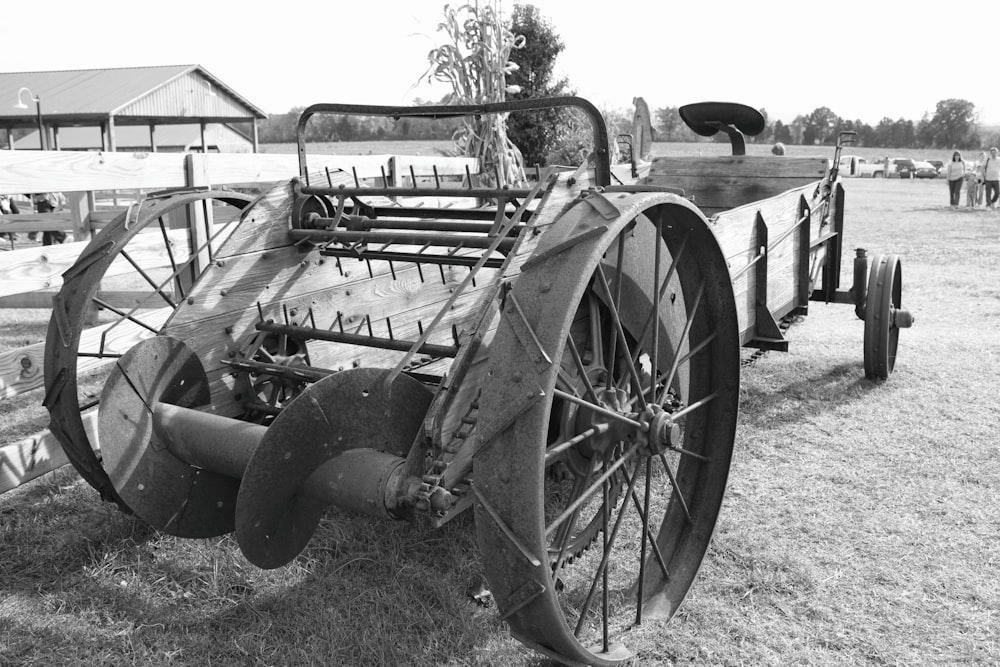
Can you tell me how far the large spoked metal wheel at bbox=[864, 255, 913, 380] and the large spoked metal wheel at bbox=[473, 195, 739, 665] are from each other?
243 cm

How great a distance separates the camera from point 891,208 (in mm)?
22531

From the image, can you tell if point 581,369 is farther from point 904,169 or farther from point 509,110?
point 904,169

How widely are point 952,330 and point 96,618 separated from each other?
22.9ft

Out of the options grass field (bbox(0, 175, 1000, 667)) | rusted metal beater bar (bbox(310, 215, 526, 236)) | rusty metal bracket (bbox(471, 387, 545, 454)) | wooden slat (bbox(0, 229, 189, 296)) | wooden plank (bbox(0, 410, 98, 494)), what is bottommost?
Result: grass field (bbox(0, 175, 1000, 667))

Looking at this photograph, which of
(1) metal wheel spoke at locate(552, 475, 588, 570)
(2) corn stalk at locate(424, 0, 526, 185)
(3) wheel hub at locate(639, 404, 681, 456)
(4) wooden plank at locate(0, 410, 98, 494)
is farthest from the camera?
(2) corn stalk at locate(424, 0, 526, 185)

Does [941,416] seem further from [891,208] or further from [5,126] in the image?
[5,126]

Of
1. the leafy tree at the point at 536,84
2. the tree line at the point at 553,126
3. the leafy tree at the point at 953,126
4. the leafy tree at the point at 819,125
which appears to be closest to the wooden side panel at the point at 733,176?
the tree line at the point at 553,126

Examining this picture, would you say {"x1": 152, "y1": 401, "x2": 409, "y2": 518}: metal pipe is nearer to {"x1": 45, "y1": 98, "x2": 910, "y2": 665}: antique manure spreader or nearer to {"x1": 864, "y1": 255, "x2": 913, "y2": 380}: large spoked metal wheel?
{"x1": 45, "y1": 98, "x2": 910, "y2": 665}: antique manure spreader

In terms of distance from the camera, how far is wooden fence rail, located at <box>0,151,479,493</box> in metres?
3.49

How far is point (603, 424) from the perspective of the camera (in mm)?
2410

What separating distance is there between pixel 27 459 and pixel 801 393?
441cm

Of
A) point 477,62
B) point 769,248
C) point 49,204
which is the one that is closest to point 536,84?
point 477,62

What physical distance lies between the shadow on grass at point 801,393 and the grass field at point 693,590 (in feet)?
0.75

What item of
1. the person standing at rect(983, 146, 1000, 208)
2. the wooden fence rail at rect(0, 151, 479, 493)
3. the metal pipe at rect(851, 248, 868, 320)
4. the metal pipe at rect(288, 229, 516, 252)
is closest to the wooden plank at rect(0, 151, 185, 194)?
the wooden fence rail at rect(0, 151, 479, 493)
